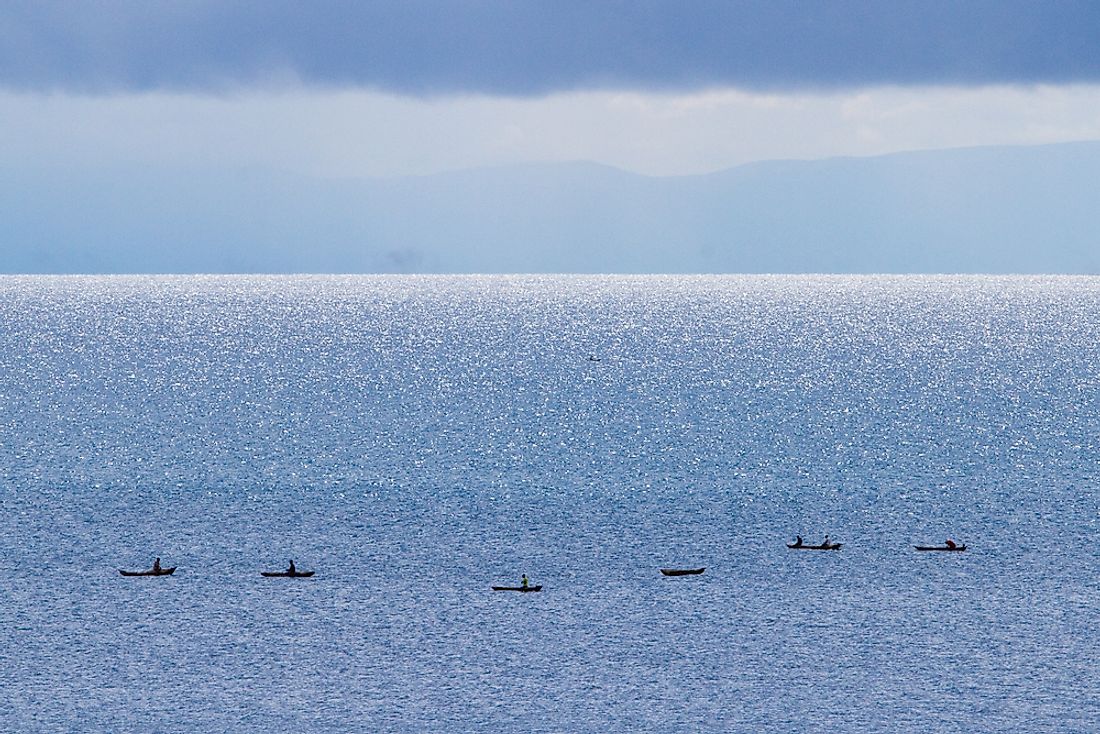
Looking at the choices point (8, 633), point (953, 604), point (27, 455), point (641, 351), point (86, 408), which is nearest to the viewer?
point (8, 633)

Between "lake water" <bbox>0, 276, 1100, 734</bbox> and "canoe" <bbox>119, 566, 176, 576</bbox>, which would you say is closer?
"lake water" <bbox>0, 276, 1100, 734</bbox>

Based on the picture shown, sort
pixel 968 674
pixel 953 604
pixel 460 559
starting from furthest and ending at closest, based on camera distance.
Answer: pixel 460 559, pixel 953 604, pixel 968 674

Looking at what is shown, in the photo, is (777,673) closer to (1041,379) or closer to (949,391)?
(949,391)

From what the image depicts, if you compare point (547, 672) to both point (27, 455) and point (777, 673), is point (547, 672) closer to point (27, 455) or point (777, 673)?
point (777, 673)

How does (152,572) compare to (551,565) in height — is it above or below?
above

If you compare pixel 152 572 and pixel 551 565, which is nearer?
pixel 152 572

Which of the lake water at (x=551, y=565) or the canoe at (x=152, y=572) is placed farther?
the canoe at (x=152, y=572)

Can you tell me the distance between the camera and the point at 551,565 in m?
30.2

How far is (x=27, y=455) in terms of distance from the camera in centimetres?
5303

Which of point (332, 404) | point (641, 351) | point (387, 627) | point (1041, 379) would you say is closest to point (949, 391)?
point (1041, 379)

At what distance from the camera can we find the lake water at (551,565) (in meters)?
19.7

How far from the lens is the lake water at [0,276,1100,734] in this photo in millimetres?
19703

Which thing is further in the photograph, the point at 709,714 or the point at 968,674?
the point at 968,674

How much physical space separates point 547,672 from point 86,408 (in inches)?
2340
